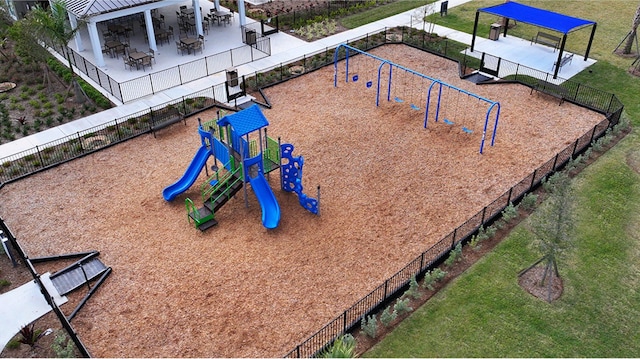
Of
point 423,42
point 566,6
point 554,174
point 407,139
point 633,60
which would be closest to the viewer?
point 554,174

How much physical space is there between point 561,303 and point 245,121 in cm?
977

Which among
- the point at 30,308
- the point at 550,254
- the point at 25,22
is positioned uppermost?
the point at 25,22

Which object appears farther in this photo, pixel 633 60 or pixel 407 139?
pixel 633 60

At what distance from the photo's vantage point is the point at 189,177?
690 inches

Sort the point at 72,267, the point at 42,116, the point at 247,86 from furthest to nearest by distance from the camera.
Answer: the point at 247,86 < the point at 42,116 < the point at 72,267

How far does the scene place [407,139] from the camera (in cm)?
2064


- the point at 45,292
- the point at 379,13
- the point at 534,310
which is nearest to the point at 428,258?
the point at 534,310

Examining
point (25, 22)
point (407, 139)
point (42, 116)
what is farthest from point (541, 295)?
point (25, 22)

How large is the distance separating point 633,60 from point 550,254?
694 inches

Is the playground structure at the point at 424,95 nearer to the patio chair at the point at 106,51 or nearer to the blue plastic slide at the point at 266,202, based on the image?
the blue plastic slide at the point at 266,202

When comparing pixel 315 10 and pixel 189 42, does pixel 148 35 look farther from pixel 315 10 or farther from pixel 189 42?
pixel 315 10

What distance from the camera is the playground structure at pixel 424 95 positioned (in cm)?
2134

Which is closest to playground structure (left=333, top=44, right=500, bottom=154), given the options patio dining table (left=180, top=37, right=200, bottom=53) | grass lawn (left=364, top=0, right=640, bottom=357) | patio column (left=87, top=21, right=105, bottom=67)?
grass lawn (left=364, top=0, right=640, bottom=357)

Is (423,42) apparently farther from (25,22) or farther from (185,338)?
(185,338)
